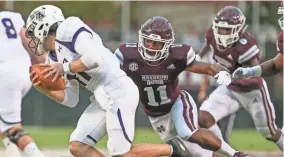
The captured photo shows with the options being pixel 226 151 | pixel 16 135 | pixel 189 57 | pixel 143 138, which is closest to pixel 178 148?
pixel 226 151

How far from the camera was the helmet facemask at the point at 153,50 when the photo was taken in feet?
21.7

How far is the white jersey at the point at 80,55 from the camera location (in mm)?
6055

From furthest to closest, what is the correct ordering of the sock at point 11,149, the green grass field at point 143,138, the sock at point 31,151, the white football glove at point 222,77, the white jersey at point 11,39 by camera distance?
the green grass field at point 143,138 → the white jersey at point 11,39 → the sock at point 11,149 → the sock at point 31,151 → the white football glove at point 222,77

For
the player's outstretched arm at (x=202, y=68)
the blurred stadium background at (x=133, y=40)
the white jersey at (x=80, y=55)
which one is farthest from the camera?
the blurred stadium background at (x=133, y=40)

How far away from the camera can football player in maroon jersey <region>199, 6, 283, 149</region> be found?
8078 millimetres

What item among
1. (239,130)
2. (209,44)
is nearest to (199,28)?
(239,130)

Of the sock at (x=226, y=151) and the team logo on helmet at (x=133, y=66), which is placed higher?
the team logo on helmet at (x=133, y=66)

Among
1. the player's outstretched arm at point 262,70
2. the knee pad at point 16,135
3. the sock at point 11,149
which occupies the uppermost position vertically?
the player's outstretched arm at point 262,70

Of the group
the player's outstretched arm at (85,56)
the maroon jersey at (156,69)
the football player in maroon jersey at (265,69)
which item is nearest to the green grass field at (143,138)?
the football player in maroon jersey at (265,69)

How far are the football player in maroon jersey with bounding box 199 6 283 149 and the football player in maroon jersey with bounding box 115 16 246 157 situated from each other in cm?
105

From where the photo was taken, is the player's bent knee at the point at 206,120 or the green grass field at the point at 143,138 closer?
the player's bent knee at the point at 206,120

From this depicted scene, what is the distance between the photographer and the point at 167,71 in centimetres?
688

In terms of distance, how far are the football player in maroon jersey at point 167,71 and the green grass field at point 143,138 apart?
277cm

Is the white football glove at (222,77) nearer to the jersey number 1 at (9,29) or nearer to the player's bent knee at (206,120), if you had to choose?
the player's bent knee at (206,120)
